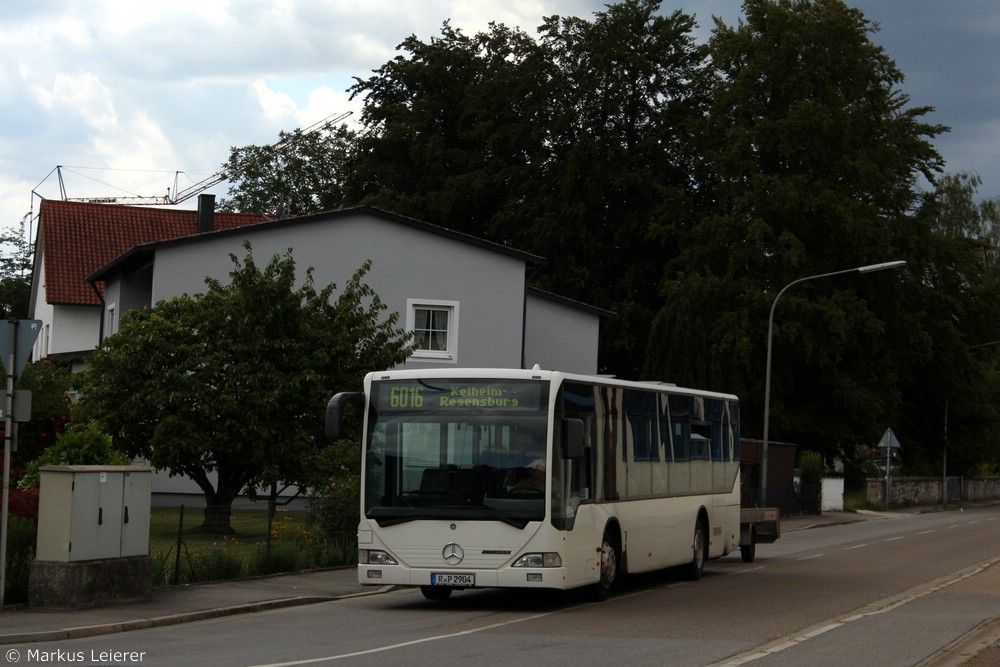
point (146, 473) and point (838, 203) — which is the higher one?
point (838, 203)

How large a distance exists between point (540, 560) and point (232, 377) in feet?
43.1

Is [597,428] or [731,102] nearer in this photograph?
[597,428]

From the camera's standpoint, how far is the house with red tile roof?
50.3 metres

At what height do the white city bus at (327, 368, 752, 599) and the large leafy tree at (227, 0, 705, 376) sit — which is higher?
the large leafy tree at (227, 0, 705, 376)

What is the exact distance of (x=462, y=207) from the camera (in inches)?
2207

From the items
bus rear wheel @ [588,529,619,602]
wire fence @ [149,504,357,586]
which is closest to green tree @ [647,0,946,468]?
wire fence @ [149,504,357,586]

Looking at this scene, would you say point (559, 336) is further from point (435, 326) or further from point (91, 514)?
point (91, 514)

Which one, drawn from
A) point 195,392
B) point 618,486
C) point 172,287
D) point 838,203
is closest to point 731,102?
point 838,203

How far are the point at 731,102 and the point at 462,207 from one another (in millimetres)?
11866

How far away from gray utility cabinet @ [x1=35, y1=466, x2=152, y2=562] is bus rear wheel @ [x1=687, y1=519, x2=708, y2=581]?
8.89 meters

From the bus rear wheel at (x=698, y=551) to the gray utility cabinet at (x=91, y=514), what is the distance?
889cm

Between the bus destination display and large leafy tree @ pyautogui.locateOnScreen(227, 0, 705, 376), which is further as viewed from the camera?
large leafy tree @ pyautogui.locateOnScreen(227, 0, 705, 376)

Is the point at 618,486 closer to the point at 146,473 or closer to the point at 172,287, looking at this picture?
the point at 146,473

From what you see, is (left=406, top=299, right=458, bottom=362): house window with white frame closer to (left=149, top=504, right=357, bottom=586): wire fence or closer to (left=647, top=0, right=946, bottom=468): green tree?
(left=647, top=0, right=946, bottom=468): green tree
